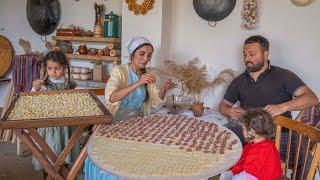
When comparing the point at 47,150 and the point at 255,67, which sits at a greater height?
the point at 255,67

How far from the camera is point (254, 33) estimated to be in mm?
3131

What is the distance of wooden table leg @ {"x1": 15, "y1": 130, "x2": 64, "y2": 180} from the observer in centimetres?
186

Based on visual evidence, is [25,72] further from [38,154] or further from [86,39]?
[38,154]

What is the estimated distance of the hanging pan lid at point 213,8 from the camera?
3.13 m

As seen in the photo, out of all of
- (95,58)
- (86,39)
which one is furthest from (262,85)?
(86,39)

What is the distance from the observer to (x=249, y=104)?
2.58 metres

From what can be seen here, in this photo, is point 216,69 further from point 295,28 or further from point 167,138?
point 167,138

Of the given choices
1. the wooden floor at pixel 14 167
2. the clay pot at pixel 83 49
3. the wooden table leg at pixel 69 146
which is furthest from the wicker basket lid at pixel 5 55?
the wooden table leg at pixel 69 146

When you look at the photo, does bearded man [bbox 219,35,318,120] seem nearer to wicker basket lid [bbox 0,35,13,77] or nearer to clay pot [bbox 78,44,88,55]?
clay pot [bbox 78,44,88,55]

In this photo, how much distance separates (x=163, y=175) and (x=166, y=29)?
2.22 metres

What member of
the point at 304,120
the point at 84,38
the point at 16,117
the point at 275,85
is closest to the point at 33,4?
the point at 84,38

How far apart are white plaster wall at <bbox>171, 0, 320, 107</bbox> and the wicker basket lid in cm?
218

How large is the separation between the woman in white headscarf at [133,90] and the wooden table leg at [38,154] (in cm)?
53

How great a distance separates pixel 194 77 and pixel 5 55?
256 centimetres
